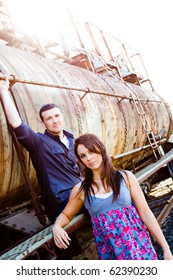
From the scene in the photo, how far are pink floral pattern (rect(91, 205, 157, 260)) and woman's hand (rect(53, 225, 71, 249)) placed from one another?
23 centimetres

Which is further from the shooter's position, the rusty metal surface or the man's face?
the rusty metal surface

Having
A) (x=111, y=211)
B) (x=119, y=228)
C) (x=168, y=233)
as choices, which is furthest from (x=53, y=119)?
(x=168, y=233)

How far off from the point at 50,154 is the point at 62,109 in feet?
3.77

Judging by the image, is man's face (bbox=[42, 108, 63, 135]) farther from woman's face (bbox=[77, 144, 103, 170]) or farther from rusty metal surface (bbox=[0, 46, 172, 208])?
woman's face (bbox=[77, 144, 103, 170])

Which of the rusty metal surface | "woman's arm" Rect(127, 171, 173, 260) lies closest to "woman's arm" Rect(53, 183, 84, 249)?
"woman's arm" Rect(127, 171, 173, 260)

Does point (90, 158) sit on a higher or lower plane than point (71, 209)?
Answer: higher

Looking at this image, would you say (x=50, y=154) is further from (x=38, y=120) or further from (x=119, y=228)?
(x=119, y=228)

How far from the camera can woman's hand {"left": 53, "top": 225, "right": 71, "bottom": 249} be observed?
1.85 meters

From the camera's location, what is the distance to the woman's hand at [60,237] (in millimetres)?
1850

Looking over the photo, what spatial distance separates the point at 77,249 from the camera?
2.42 m

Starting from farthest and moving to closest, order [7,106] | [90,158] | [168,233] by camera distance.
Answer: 1. [168,233]
2. [7,106]
3. [90,158]

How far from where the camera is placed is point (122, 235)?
1.86 m
